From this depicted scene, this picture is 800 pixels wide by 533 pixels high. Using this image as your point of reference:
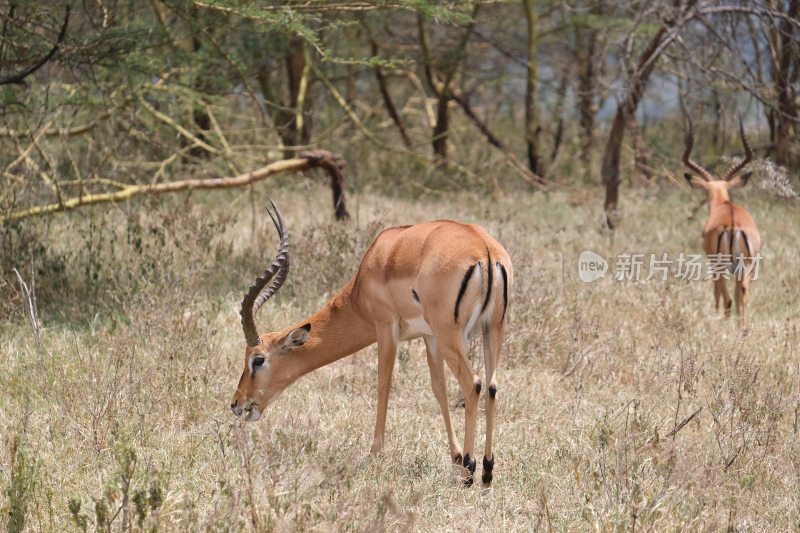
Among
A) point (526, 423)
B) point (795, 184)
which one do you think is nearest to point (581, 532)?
point (526, 423)

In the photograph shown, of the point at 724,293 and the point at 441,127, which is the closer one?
the point at 724,293

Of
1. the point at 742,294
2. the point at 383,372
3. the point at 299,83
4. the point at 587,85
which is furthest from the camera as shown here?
the point at 587,85

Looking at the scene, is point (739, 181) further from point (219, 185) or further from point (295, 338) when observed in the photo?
point (295, 338)

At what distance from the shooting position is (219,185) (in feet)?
29.0

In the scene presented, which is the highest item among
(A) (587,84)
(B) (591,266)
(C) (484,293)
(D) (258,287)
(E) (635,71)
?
(E) (635,71)

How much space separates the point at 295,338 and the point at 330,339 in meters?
0.20

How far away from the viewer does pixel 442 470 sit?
457 centimetres

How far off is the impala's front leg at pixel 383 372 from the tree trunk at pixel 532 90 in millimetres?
8904

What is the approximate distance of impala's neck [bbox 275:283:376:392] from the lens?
4.91 m

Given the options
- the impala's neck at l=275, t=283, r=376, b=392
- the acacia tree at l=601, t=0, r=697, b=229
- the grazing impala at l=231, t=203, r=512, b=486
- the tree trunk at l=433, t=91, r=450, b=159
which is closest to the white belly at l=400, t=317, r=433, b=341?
the grazing impala at l=231, t=203, r=512, b=486

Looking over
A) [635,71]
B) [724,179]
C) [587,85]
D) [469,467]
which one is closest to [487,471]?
[469,467]

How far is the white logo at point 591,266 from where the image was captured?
Result: 26.4ft

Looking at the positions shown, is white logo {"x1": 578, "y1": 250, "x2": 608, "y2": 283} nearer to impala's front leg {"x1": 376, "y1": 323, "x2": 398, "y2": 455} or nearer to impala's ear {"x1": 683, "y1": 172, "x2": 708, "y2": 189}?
impala's ear {"x1": 683, "y1": 172, "x2": 708, "y2": 189}

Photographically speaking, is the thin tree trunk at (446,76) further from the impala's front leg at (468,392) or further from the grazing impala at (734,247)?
the impala's front leg at (468,392)
